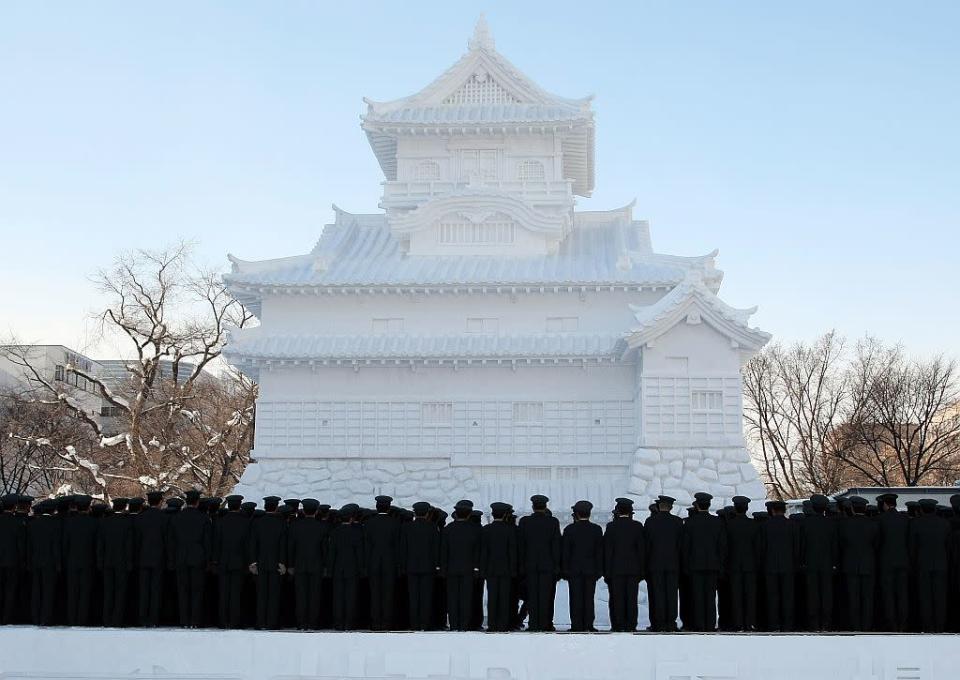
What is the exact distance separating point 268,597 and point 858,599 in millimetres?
8084

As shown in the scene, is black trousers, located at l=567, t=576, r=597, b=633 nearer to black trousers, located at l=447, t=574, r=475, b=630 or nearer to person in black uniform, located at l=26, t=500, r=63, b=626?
black trousers, located at l=447, t=574, r=475, b=630

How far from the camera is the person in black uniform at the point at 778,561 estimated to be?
13930 mm

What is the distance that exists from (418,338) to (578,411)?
4.21 meters

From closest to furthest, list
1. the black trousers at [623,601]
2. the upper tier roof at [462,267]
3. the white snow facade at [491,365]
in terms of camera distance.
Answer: the black trousers at [623,601] < the white snow facade at [491,365] < the upper tier roof at [462,267]

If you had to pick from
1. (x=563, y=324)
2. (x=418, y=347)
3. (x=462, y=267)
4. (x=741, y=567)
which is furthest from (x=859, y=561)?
(x=462, y=267)

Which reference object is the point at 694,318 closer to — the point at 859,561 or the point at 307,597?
the point at 859,561

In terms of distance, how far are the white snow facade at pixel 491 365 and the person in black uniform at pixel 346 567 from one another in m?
9.46

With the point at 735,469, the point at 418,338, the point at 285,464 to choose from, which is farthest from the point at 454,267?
the point at 735,469

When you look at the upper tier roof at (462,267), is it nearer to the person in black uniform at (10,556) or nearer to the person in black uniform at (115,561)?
the person in black uniform at (10,556)

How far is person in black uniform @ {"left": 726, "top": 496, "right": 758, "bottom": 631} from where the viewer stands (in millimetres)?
14016

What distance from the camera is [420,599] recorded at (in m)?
14.4

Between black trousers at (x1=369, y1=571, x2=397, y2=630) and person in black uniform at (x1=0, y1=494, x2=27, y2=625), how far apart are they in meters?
5.07

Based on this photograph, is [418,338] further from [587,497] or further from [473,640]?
[473,640]

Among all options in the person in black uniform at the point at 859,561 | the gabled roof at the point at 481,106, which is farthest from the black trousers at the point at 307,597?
the gabled roof at the point at 481,106
